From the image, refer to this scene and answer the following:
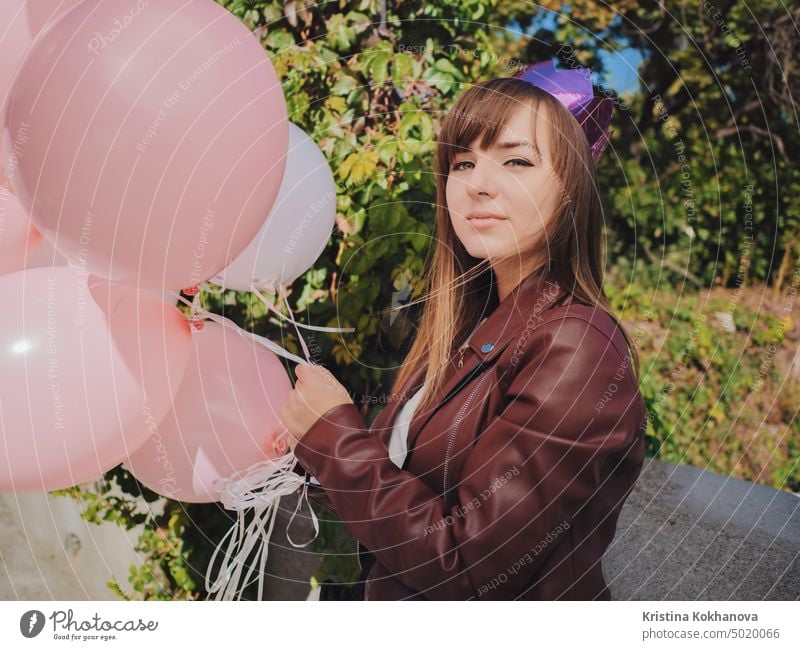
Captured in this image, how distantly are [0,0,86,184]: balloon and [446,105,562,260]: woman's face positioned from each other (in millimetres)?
726

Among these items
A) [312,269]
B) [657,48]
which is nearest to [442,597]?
[312,269]

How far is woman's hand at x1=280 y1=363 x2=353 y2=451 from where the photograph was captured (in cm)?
121

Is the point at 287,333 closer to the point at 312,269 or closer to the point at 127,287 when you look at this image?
the point at 312,269

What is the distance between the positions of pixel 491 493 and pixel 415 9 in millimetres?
1307

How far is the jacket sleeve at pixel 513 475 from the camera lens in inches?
40.4

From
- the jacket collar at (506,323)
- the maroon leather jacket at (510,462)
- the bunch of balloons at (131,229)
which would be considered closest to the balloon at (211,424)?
the bunch of balloons at (131,229)

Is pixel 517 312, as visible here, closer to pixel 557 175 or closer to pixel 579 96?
pixel 557 175

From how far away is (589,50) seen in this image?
262 cm

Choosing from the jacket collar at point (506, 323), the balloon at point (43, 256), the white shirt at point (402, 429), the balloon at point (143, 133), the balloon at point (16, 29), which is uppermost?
the balloon at point (16, 29)

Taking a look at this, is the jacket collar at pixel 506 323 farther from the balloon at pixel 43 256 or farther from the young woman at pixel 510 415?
the balloon at pixel 43 256

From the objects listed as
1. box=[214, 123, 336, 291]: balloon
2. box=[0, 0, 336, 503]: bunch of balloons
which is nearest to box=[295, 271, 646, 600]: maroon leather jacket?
box=[0, 0, 336, 503]: bunch of balloons

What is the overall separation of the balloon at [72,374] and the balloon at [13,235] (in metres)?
0.15

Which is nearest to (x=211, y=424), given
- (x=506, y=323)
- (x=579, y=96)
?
(x=506, y=323)

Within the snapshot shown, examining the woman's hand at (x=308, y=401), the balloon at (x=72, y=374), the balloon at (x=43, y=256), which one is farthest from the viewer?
the balloon at (x=43, y=256)
